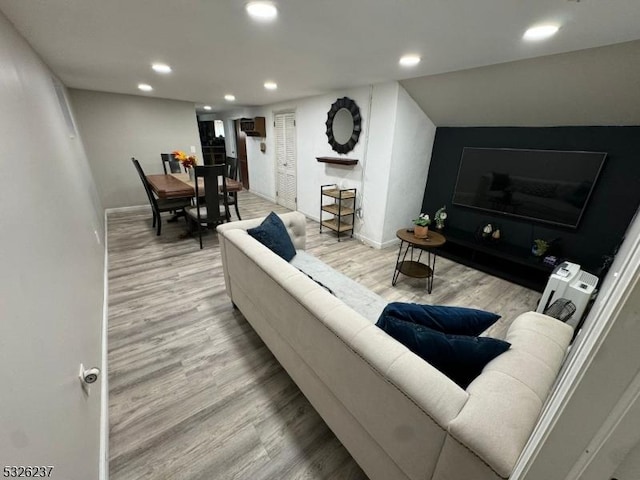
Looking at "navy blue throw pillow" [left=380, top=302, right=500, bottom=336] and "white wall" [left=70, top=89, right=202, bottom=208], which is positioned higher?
"white wall" [left=70, top=89, right=202, bottom=208]

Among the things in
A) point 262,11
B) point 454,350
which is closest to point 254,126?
point 262,11

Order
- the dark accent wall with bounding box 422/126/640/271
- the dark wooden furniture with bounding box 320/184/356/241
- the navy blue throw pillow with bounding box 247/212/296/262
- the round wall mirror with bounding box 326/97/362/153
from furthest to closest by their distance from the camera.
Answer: the dark wooden furniture with bounding box 320/184/356/241 < the round wall mirror with bounding box 326/97/362/153 < the dark accent wall with bounding box 422/126/640/271 < the navy blue throw pillow with bounding box 247/212/296/262

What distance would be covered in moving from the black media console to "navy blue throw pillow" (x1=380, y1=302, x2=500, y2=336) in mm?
2322

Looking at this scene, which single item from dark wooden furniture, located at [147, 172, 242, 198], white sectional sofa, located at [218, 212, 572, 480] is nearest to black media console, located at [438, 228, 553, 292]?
white sectional sofa, located at [218, 212, 572, 480]

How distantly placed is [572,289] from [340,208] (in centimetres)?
273

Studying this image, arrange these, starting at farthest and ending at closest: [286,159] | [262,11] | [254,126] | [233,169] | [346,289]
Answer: [254,126], [286,159], [233,169], [346,289], [262,11]

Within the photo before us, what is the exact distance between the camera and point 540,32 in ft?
5.08

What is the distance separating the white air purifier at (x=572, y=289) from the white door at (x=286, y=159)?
4170 mm

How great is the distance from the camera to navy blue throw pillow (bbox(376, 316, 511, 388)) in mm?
920

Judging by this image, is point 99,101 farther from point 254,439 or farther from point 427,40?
point 254,439

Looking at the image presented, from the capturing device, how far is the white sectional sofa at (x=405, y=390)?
68 centimetres

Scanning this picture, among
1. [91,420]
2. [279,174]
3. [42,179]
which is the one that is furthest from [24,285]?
[279,174]

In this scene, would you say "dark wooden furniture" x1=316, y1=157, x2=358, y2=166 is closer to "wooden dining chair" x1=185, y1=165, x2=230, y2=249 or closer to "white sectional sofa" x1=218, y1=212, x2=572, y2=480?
"wooden dining chair" x1=185, y1=165, x2=230, y2=249

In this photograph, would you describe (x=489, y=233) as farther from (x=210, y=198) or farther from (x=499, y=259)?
(x=210, y=198)
